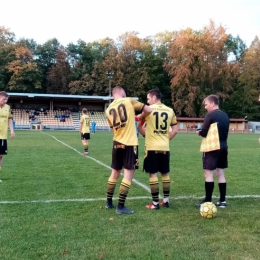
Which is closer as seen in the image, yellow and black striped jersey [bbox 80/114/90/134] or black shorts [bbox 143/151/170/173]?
black shorts [bbox 143/151/170/173]

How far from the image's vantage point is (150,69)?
59.3m

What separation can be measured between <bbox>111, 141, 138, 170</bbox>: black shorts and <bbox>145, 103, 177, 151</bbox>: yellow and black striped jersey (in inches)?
15.4

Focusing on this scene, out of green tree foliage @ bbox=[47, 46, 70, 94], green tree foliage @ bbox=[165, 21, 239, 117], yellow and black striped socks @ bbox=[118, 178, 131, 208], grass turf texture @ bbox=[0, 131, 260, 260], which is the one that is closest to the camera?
grass turf texture @ bbox=[0, 131, 260, 260]

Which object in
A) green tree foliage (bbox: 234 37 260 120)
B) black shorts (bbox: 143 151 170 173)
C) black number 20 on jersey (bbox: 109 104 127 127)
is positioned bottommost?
black shorts (bbox: 143 151 170 173)

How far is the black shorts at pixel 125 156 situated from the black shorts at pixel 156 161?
34 cm

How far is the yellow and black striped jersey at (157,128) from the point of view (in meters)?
5.89

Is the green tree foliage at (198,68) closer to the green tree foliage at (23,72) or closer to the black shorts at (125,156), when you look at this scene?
the green tree foliage at (23,72)

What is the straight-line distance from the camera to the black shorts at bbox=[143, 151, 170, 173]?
5.88 m

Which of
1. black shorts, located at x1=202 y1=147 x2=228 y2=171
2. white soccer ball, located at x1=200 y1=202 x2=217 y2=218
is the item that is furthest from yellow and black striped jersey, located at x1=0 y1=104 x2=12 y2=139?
white soccer ball, located at x1=200 y1=202 x2=217 y2=218

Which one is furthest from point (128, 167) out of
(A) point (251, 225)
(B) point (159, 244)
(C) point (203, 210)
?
(A) point (251, 225)

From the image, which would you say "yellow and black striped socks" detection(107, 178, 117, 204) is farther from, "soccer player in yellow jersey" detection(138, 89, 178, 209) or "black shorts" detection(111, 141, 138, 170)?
"soccer player in yellow jersey" detection(138, 89, 178, 209)

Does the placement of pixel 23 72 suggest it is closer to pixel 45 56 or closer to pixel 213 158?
pixel 45 56

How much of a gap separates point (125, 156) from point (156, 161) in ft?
2.02

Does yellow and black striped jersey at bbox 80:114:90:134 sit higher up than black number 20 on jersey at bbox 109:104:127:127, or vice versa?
black number 20 on jersey at bbox 109:104:127:127
